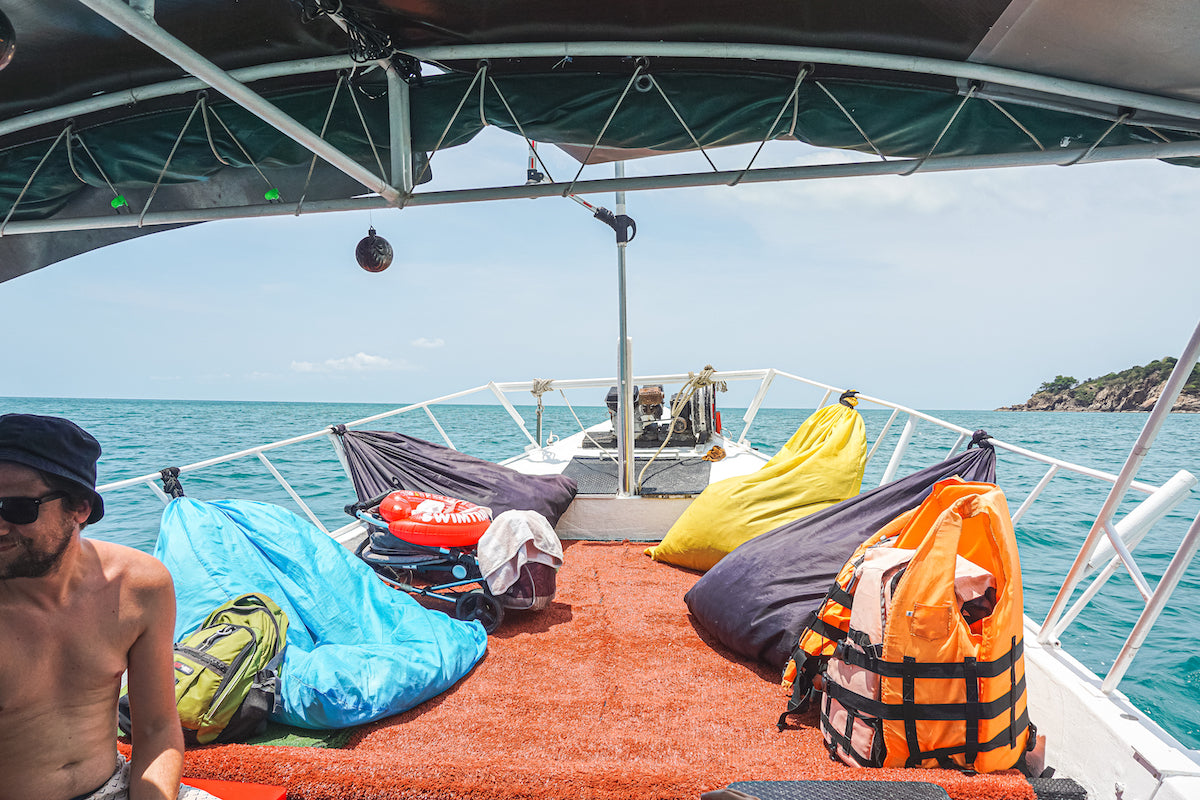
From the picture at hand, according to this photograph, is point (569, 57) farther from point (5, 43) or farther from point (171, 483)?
point (171, 483)

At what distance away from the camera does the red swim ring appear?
3.27m

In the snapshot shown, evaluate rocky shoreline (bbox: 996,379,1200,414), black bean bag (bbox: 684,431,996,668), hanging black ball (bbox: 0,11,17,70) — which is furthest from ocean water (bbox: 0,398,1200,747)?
rocky shoreline (bbox: 996,379,1200,414)

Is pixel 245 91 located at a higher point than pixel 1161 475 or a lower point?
higher

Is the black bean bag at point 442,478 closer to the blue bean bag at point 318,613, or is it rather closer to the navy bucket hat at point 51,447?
the blue bean bag at point 318,613

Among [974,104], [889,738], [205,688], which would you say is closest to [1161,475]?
[974,104]

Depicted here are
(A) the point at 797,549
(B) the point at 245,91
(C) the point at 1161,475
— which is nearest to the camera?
(B) the point at 245,91

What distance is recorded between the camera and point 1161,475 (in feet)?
42.7

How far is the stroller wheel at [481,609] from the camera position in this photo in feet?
10.0

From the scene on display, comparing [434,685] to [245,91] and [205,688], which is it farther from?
[245,91]

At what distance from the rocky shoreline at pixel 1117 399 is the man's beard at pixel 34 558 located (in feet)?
116

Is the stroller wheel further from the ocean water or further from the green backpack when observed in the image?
the ocean water

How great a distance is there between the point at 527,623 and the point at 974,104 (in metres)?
3.13

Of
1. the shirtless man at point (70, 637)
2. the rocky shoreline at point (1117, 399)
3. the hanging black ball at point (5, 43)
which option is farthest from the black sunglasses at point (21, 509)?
the rocky shoreline at point (1117, 399)

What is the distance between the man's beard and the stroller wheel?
2060 millimetres
